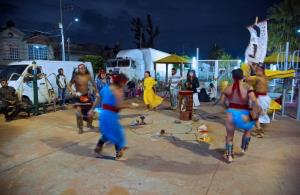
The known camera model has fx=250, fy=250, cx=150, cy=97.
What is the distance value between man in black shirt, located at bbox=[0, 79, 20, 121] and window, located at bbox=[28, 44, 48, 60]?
20.8m

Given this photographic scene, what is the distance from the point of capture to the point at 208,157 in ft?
16.4

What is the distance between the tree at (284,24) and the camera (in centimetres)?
2194

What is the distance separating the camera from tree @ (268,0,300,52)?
2194 centimetres

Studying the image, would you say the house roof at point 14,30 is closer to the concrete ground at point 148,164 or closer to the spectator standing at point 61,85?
the spectator standing at point 61,85

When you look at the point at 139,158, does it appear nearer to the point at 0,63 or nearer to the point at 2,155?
the point at 2,155

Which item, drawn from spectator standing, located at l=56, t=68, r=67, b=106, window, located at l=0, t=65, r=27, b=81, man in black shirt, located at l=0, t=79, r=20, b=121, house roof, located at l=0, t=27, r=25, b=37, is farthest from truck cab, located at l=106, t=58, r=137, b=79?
house roof, located at l=0, t=27, r=25, b=37

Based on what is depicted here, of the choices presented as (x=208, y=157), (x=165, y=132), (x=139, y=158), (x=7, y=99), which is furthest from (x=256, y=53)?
(x=7, y=99)

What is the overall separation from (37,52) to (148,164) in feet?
89.4

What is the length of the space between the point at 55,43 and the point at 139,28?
14.9m

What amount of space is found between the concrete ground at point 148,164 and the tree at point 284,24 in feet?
59.9

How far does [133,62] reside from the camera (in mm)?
19109

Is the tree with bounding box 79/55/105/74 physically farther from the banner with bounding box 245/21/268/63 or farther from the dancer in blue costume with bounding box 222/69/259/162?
the dancer in blue costume with bounding box 222/69/259/162

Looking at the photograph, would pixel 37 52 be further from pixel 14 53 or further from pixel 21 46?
pixel 14 53

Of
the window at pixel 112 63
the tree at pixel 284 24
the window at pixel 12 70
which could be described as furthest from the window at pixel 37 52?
the tree at pixel 284 24
